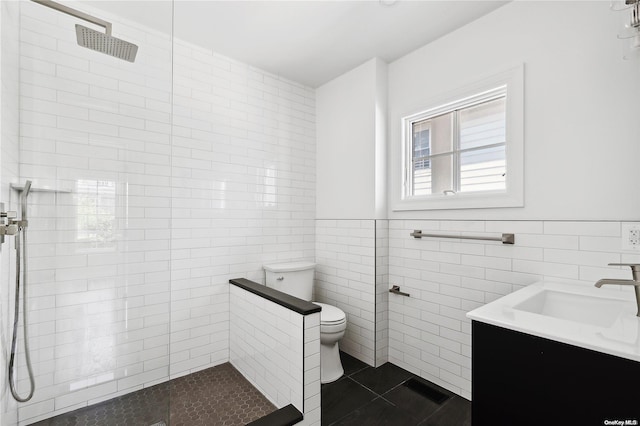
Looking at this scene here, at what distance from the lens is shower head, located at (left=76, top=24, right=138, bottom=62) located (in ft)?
4.73

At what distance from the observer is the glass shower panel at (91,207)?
1329 mm

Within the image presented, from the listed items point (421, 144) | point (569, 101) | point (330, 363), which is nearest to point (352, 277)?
point (330, 363)

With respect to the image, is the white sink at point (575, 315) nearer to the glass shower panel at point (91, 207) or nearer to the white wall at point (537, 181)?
the white wall at point (537, 181)

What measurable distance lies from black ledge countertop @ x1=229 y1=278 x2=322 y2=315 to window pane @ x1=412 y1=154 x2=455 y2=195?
1.32 meters

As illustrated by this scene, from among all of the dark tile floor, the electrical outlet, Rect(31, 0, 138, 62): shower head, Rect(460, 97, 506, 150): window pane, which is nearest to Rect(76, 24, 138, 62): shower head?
Rect(31, 0, 138, 62): shower head

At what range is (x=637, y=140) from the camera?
1.48 meters

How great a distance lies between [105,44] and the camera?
1.49m

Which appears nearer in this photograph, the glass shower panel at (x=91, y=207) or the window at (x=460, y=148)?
the glass shower panel at (x=91, y=207)

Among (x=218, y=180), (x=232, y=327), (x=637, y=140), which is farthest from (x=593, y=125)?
(x=232, y=327)

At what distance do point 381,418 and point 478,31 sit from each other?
255 cm

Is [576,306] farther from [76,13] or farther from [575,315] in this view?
[76,13]

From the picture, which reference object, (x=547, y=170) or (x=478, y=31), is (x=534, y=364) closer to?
(x=547, y=170)

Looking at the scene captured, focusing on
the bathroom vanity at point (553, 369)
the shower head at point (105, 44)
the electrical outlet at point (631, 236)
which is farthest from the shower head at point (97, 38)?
the electrical outlet at point (631, 236)

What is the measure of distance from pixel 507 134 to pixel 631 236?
823 mm
